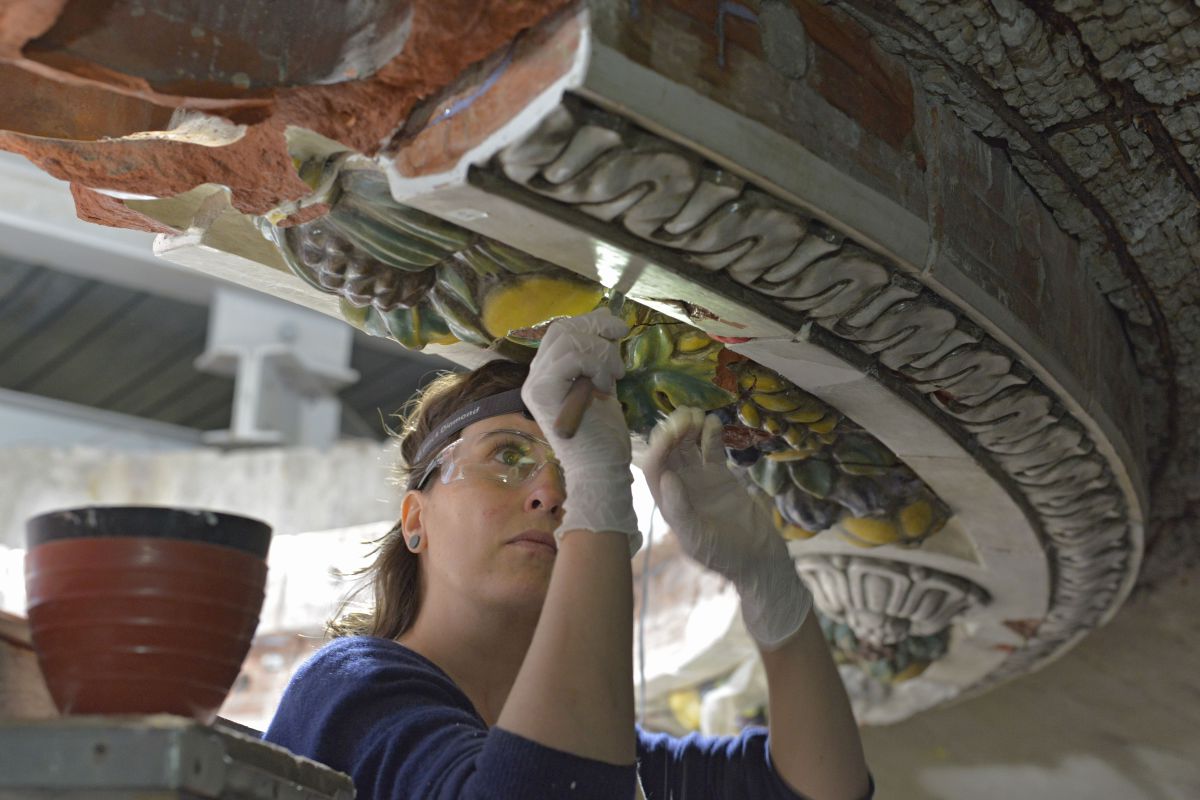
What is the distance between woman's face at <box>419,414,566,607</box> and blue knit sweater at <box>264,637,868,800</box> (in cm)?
16

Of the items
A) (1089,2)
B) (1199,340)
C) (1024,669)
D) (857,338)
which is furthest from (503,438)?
(1024,669)

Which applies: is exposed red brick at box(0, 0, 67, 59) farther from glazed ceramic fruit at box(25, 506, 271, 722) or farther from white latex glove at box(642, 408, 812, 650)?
white latex glove at box(642, 408, 812, 650)

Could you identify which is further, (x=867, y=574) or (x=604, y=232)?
(x=867, y=574)

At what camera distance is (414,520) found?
1799mm

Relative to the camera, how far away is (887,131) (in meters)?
1.36

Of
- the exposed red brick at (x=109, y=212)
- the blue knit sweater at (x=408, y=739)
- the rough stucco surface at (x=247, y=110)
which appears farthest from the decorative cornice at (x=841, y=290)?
the exposed red brick at (x=109, y=212)

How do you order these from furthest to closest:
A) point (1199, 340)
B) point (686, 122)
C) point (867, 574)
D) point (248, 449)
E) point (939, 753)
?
point (248, 449), point (939, 753), point (867, 574), point (1199, 340), point (686, 122)

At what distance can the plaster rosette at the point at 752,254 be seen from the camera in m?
1.14

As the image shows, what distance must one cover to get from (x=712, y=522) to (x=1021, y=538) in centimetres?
57

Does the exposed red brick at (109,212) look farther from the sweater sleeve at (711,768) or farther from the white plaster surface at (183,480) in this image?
the white plaster surface at (183,480)

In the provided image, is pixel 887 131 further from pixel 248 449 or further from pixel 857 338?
pixel 248 449

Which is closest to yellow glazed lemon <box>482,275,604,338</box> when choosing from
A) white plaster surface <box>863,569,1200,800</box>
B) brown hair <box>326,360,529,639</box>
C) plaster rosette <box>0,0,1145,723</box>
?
plaster rosette <box>0,0,1145,723</box>

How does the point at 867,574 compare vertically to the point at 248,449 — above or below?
below

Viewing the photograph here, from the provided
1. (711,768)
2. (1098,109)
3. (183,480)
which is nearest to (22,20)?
(1098,109)
